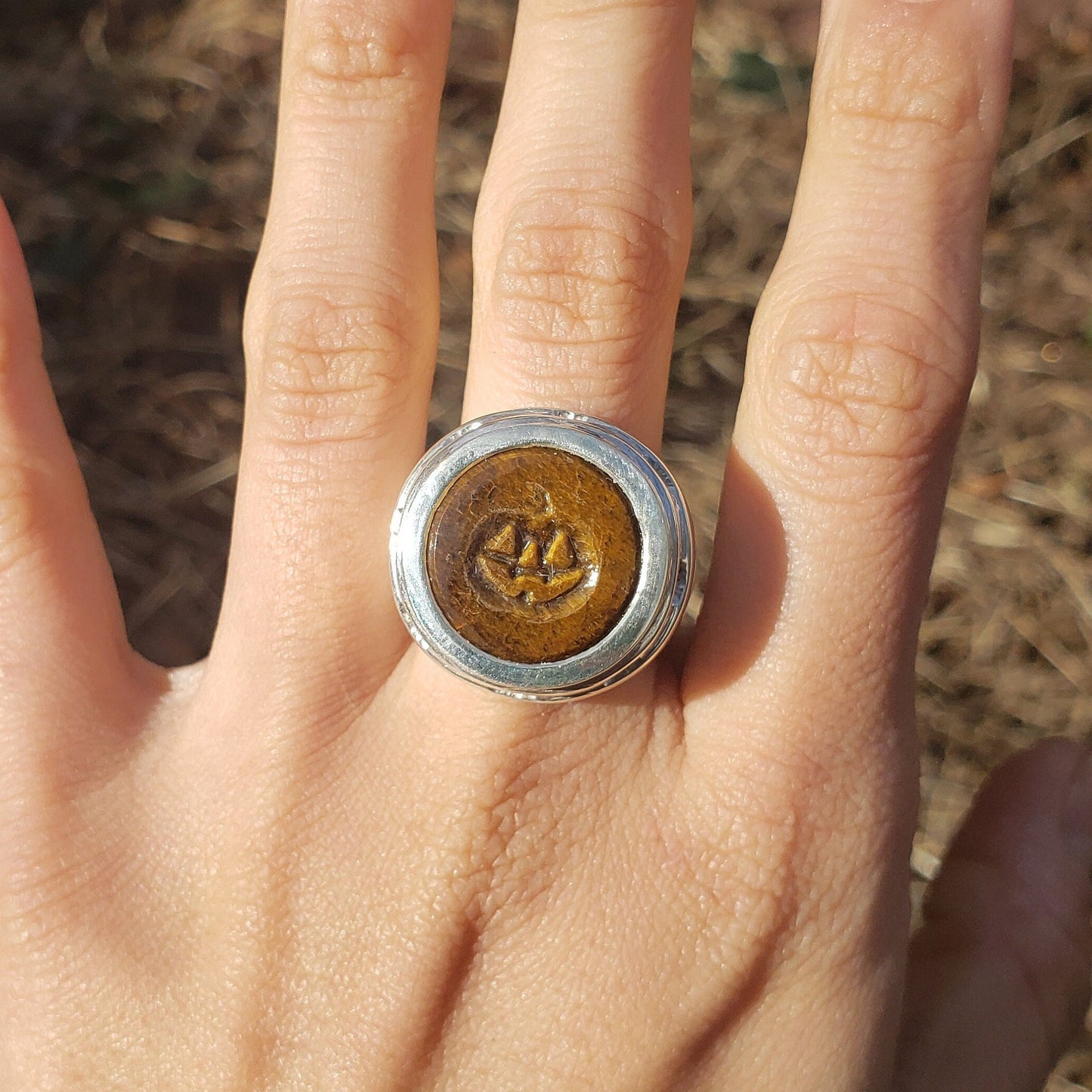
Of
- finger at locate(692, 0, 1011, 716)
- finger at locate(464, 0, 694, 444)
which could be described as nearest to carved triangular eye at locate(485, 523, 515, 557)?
finger at locate(464, 0, 694, 444)

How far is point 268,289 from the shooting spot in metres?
2.30

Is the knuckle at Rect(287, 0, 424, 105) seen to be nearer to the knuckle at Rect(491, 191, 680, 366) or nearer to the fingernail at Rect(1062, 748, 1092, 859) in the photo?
the knuckle at Rect(491, 191, 680, 366)

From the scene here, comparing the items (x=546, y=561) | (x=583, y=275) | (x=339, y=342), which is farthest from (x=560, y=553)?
(x=339, y=342)

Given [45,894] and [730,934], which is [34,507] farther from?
[730,934]

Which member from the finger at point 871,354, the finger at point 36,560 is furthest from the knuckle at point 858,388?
the finger at point 36,560

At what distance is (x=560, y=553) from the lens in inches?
72.5

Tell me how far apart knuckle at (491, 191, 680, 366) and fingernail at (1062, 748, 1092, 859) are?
4.43 ft

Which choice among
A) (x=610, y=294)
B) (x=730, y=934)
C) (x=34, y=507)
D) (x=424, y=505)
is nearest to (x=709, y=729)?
(x=730, y=934)

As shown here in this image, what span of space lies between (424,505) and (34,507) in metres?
0.97

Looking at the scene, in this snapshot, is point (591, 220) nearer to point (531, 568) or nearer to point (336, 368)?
point (336, 368)

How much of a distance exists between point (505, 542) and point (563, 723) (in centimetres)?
42

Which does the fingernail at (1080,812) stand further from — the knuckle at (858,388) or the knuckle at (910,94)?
the knuckle at (910,94)

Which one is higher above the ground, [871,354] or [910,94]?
[910,94]

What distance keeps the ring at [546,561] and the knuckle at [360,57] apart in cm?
90
